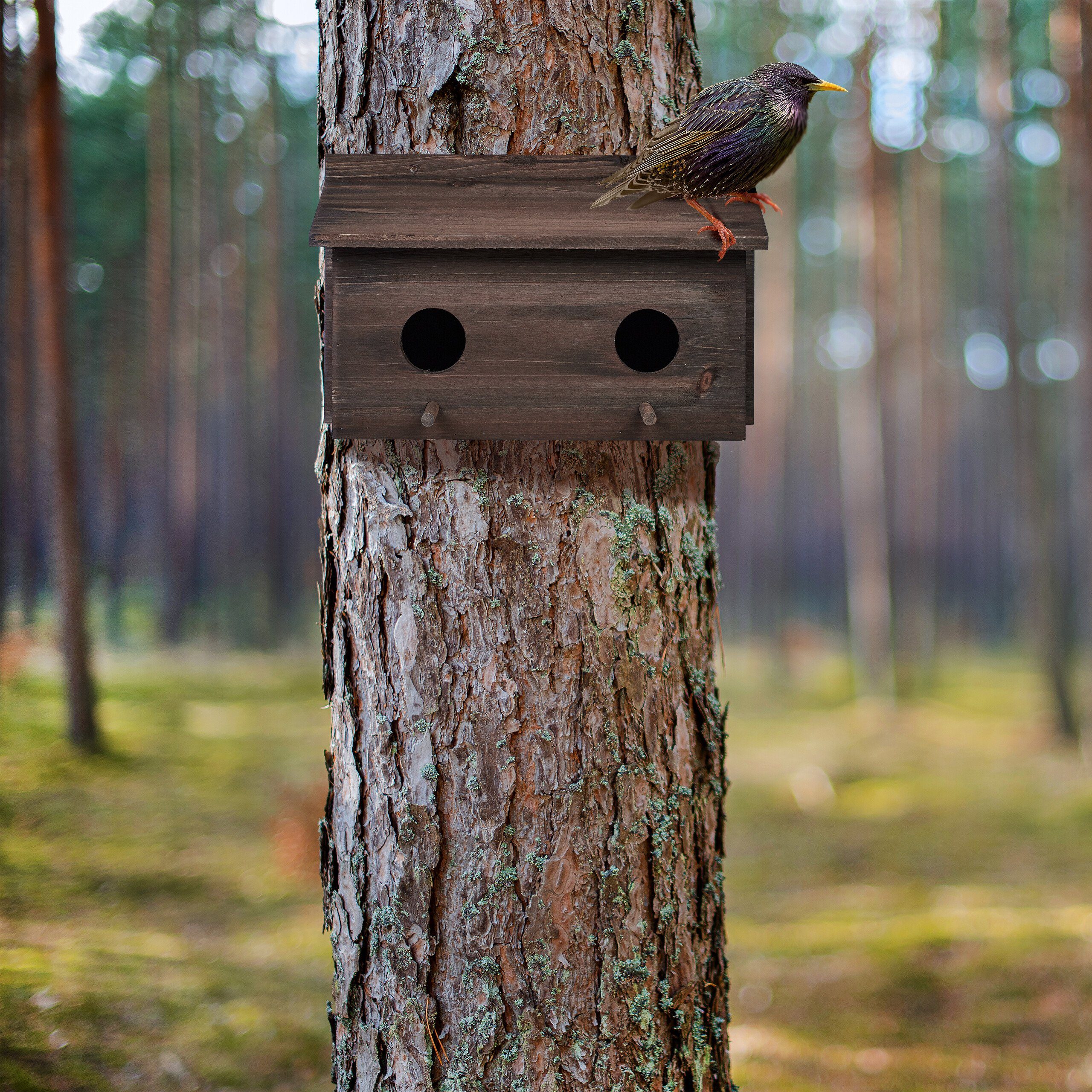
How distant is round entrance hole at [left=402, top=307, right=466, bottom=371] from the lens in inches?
71.0

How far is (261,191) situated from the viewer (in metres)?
10.5

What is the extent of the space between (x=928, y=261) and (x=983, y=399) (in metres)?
8.52

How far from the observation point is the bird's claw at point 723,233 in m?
1.49

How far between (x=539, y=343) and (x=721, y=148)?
460 millimetres

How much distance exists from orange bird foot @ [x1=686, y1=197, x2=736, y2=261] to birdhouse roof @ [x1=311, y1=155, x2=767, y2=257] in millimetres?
11

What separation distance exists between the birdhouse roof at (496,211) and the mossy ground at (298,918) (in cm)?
242

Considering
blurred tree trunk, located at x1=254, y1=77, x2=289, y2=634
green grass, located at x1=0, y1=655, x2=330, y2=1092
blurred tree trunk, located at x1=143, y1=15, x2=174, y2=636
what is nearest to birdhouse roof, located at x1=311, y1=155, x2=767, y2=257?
green grass, located at x1=0, y1=655, x2=330, y2=1092

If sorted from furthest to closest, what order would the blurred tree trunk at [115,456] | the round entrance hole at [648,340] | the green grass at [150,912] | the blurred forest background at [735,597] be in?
the blurred tree trunk at [115,456] → the blurred forest background at [735,597] → the green grass at [150,912] → the round entrance hole at [648,340]

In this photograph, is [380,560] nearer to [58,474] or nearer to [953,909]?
[58,474]

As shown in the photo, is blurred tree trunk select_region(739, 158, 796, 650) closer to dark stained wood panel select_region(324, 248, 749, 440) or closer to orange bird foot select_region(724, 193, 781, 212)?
orange bird foot select_region(724, 193, 781, 212)

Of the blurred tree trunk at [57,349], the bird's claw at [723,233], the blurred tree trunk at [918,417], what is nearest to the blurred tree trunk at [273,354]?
the blurred tree trunk at [57,349]

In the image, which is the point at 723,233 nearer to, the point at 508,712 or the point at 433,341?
the point at 433,341

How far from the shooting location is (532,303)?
154 cm

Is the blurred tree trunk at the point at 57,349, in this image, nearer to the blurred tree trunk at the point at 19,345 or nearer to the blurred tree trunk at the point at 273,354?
the blurred tree trunk at the point at 19,345
